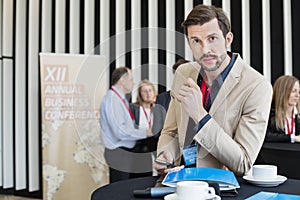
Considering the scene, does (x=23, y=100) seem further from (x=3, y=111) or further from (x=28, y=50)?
(x=28, y=50)

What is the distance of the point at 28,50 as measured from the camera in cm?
499

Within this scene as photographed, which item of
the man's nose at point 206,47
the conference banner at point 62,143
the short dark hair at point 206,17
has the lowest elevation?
the conference banner at point 62,143

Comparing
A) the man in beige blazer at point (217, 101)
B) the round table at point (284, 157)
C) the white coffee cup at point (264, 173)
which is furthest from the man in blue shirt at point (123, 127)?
the round table at point (284, 157)

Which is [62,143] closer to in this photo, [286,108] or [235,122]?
[286,108]

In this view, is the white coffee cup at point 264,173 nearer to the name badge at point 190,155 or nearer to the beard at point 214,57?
the name badge at point 190,155

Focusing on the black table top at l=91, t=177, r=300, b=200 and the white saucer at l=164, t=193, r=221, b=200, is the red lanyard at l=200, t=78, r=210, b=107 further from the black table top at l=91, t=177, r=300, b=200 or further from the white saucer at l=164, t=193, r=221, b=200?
the white saucer at l=164, t=193, r=221, b=200

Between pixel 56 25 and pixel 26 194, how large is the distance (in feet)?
6.61

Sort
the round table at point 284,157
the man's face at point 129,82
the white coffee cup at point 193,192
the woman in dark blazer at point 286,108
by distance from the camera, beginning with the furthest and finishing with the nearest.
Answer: the woman in dark blazer at point 286,108
the round table at point 284,157
the man's face at point 129,82
the white coffee cup at point 193,192

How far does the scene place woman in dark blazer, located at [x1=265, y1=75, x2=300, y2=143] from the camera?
3.51m

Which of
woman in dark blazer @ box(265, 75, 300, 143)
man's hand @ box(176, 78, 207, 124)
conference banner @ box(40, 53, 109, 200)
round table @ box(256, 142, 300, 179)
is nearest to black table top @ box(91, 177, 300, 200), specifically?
man's hand @ box(176, 78, 207, 124)

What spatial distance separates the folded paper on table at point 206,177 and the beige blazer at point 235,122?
96 mm

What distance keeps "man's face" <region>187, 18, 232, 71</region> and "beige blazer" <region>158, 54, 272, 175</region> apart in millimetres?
122

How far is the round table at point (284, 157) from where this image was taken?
2.70 meters

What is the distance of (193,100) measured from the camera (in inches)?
53.1
